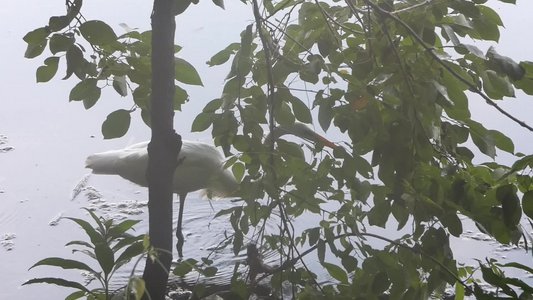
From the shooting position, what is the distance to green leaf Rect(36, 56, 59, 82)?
0.59 m

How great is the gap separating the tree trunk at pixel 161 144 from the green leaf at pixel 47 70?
10cm

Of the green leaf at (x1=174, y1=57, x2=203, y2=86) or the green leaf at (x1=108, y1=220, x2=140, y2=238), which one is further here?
the green leaf at (x1=174, y1=57, x2=203, y2=86)

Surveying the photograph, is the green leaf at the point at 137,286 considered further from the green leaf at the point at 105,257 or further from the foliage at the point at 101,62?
the foliage at the point at 101,62

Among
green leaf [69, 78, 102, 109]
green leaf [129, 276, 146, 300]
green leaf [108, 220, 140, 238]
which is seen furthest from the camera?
green leaf [69, 78, 102, 109]

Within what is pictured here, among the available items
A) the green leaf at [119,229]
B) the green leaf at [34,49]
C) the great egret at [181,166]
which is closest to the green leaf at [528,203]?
the green leaf at [119,229]

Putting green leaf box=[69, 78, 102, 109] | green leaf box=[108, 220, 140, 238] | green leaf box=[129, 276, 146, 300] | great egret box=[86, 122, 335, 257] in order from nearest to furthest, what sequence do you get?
green leaf box=[129, 276, 146, 300] < green leaf box=[108, 220, 140, 238] < green leaf box=[69, 78, 102, 109] < great egret box=[86, 122, 335, 257]

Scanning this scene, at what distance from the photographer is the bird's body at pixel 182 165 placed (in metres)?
1.49

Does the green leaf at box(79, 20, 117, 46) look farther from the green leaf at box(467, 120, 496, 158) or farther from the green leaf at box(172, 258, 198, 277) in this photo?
the green leaf at box(467, 120, 496, 158)

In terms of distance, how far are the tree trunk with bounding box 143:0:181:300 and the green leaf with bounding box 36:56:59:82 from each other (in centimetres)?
10

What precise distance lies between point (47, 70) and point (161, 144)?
12 cm

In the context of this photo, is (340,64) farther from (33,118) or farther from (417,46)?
(33,118)

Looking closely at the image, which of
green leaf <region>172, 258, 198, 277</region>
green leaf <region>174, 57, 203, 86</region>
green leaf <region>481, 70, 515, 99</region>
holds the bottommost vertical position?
green leaf <region>172, 258, 198, 277</region>

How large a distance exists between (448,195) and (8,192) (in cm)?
123

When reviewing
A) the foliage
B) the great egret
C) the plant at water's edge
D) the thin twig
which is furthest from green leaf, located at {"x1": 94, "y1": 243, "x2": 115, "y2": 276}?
the great egret
